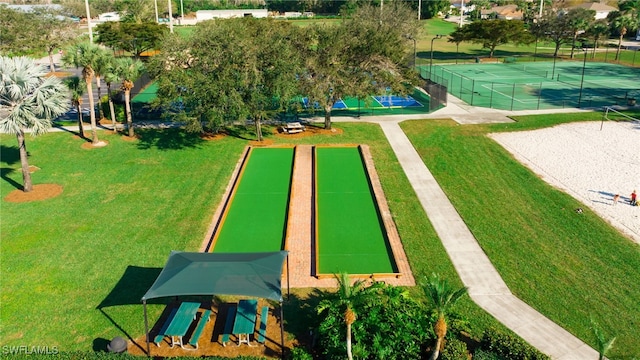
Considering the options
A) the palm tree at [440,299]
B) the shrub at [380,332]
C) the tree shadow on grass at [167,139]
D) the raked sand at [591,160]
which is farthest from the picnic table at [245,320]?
the tree shadow on grass at [167,139]

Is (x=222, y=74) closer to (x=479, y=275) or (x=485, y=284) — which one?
(x=479, y=275)

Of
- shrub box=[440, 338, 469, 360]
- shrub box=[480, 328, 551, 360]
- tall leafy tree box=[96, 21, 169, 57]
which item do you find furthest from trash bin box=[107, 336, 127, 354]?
tall leafy tree box=[96, 21, 169, 57]

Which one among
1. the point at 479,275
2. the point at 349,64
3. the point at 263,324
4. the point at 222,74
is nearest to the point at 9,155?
the point at 222,74

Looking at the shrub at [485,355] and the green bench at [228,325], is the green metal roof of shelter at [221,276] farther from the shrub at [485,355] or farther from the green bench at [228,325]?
the shrub at [485,355]

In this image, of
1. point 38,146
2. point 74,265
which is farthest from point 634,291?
point 38,146

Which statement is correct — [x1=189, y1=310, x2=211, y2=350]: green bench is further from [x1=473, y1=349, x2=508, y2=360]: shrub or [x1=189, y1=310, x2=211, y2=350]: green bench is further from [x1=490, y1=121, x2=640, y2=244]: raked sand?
[x1=490, y1=121, x2=640, y2=244]: raked sand
